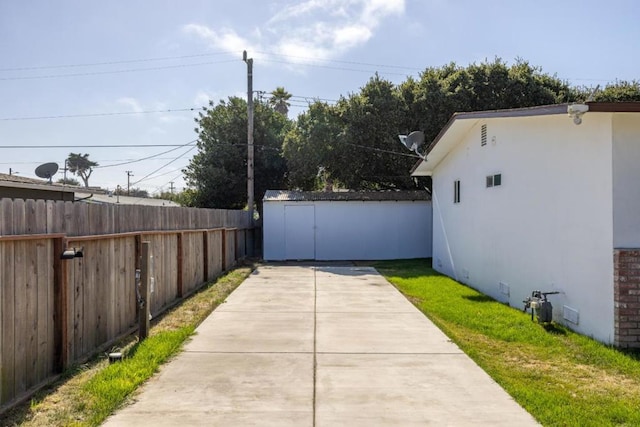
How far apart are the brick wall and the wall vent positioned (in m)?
0.87

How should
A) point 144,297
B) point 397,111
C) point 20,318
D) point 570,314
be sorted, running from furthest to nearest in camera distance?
point 397,111 → point 570,314 → point 144,297 → point 20,318

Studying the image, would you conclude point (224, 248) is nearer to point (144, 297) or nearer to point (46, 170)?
point (46, 170)

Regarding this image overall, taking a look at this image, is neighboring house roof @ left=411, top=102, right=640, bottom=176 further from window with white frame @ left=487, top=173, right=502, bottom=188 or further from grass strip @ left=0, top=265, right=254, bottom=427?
grass strip @ left=0, top=265, right=254, bottom=427

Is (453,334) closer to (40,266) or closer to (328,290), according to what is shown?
(328,290)

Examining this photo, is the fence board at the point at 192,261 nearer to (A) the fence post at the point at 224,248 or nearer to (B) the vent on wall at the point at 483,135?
(A) the fence post at the point at 224,248

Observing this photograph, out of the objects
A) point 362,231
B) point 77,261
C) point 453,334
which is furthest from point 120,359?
point 362,231

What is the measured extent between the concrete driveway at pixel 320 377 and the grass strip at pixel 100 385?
0.16m

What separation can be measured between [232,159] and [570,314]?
20828 millimetres

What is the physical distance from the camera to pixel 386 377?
498 centimetres

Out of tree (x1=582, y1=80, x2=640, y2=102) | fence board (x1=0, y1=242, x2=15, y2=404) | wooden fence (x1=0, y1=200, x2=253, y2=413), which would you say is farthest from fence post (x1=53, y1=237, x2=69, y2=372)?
tree (x1=582, y1=80, x2=640, y2=102)

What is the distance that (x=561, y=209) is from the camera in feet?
23.8

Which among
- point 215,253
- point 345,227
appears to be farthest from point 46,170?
point 345,227

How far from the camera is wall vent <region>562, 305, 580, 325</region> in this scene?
6805mm

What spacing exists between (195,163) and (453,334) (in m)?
22.0
